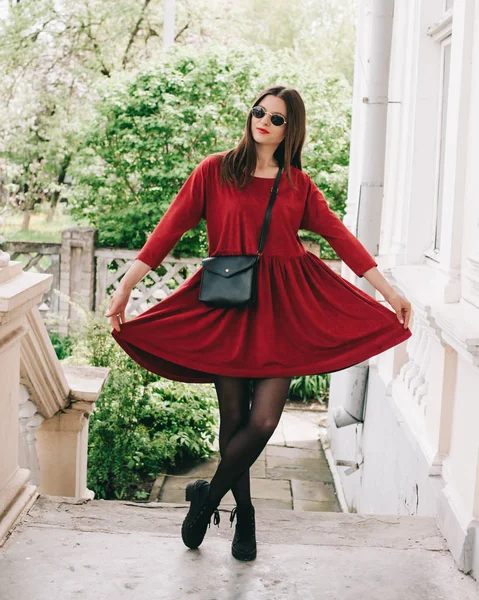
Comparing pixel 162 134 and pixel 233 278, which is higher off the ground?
pixel 162 134

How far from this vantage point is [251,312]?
286cm

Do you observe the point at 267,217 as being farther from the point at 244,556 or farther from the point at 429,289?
the point at 429,289

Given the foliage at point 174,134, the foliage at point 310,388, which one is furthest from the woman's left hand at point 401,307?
the foliage at point 174,134

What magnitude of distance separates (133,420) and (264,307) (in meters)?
3.55

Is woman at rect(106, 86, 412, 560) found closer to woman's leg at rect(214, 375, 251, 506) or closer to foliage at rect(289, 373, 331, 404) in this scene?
woman's leg at rect(214, 375, 251, 506)

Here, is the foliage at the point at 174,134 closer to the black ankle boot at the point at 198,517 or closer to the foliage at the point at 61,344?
the foliage at the point at 61,344

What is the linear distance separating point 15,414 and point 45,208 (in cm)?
1277

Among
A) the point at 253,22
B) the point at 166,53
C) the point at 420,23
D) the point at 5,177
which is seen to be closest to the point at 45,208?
the point at 5,177

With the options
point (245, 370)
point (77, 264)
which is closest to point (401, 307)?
point (245, 370)

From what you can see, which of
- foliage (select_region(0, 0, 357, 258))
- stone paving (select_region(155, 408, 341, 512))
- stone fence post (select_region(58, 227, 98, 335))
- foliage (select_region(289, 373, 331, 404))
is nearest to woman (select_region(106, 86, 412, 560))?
stone paving (select_region(155, 408, 341, 512))

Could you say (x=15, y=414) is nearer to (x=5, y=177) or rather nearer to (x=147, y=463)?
(x=147, y=463)

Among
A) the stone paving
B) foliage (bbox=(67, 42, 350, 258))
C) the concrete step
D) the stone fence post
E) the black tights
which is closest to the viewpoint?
the concrete step

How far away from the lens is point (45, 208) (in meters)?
15.6

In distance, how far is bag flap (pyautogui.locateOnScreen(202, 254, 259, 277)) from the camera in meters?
2.82
